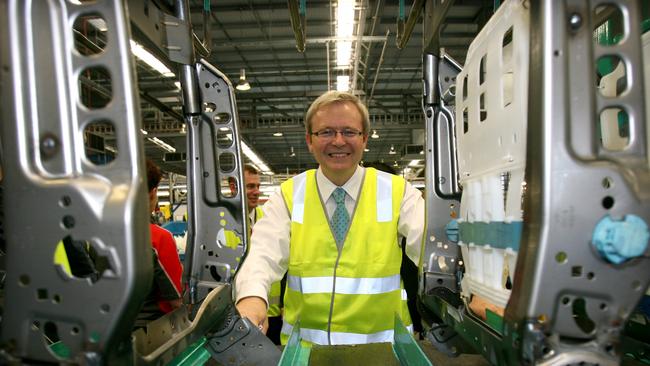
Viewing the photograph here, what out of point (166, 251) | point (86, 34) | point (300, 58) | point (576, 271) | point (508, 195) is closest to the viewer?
point (576, 271)

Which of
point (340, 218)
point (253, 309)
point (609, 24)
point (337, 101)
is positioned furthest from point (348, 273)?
point (609, 24)

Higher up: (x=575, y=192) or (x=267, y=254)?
(x=575, y=192)

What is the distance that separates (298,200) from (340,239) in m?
0.38

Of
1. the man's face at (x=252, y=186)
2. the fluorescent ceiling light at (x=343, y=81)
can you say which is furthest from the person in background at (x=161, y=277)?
the fluorescent ceiling light at (x=343, y=81)

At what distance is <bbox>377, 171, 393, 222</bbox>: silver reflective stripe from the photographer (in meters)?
2.78

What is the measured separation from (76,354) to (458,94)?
1.89 metres

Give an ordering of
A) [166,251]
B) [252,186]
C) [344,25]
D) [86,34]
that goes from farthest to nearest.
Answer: [344,25]
[252,186]
[86,34]
[166,251]

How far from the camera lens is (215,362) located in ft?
7.48

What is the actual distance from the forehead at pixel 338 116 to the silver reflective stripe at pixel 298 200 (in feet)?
1.32

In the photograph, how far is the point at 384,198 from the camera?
282 cm

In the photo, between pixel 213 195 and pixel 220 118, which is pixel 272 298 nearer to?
pixel 213 195

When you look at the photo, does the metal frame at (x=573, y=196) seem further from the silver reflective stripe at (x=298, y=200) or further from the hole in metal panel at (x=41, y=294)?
the silver reflective stripe at (x=298, y=200)

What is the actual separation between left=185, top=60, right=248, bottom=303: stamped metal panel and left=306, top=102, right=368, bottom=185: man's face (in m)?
0.62

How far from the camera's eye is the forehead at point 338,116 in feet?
9.01
